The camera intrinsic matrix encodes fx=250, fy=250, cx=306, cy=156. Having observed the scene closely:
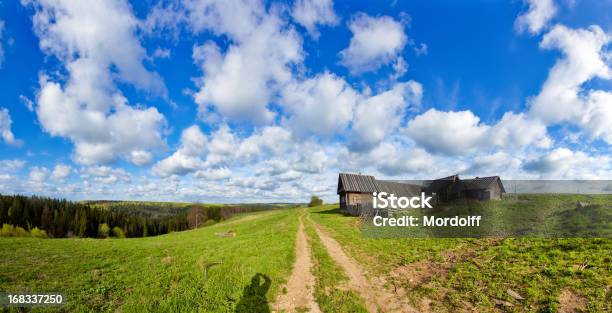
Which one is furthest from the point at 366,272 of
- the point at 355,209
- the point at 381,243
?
the point at 355,209

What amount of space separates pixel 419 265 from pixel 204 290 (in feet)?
34.5

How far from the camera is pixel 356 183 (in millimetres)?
48812

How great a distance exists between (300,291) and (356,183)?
3981 centimetres

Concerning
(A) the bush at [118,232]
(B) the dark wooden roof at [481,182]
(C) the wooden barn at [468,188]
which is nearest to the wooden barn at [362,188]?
(C) the wooden barn at [468,188]

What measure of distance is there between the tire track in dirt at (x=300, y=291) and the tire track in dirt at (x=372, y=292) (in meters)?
1.79

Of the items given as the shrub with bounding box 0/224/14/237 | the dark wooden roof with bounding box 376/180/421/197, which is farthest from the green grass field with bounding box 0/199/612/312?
the shrub with bounding box 0/224/14/237

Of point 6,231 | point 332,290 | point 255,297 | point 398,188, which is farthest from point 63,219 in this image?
point 332,290

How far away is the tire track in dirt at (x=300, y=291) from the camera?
8961mm

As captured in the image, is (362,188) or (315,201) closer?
(362,188)

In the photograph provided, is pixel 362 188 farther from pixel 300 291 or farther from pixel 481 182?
pixel 300 291

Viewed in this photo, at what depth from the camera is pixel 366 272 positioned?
12.6 metres

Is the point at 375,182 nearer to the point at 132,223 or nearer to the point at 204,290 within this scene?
the point at 204,290

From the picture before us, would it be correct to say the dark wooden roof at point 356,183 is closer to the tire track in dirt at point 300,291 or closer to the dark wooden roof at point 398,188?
the dark wooden roof at point 398,188

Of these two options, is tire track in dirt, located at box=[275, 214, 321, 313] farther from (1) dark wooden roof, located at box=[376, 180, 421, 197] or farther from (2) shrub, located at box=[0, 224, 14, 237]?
(2) shrub, located at box=[0, 224, 14, 237]
